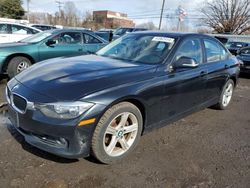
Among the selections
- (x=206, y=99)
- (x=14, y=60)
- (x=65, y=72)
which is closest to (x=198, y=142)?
(x=206, y=99)

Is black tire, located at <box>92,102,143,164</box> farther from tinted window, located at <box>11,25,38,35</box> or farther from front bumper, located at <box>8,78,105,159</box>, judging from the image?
tinted window, located at <box>11,25,38,35</box>

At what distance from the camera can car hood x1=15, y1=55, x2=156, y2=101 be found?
286 centimetres

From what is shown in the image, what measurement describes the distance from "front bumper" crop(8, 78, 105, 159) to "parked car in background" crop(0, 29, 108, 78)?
12.0 ft

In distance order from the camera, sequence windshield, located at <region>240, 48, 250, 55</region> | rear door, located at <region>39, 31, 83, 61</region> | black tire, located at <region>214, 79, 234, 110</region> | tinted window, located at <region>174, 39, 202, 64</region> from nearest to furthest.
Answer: tinted window, located at <region>174, 39, 202, 64</region> → black tire, located at <region>214, 79, 234, 110</region> → rear door, located at <region>39, 31, 83, 61</region> → windshield, located at <region>240, 48, 250, 55</region>

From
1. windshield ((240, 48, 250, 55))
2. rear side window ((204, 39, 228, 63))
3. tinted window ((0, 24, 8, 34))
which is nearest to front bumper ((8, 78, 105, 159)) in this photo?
rear side window ((204, 39, 228, 63))

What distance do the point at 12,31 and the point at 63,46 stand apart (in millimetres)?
4680

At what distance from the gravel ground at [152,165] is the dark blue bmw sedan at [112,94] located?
0.80 ft

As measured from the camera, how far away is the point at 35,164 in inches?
122

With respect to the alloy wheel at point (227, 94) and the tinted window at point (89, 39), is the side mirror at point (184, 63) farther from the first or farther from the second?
the tinted window at point (89, 39)

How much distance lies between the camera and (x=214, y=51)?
4.96 m

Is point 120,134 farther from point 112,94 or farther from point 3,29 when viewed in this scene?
point 3,29

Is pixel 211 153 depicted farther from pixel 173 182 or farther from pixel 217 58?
pixel 217 58

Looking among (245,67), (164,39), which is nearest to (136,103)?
(164,39)

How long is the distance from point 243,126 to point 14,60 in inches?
214
